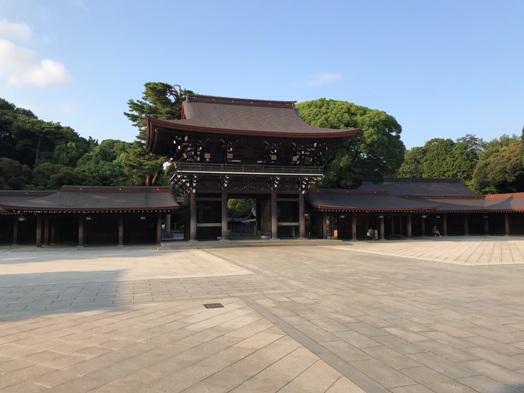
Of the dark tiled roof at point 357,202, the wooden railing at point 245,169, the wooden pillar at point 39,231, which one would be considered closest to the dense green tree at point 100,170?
the wooden pillar at point 39,231

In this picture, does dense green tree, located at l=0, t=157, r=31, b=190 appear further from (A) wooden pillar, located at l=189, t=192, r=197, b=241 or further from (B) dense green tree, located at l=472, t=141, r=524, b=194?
(B) dense green tree, located at l=472, t=141, r=524, b=194

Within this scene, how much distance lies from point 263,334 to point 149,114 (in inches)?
1481

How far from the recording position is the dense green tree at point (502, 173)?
44.5m

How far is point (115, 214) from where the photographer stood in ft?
86.1

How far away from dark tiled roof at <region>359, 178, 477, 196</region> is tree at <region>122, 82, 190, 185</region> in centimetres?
2322

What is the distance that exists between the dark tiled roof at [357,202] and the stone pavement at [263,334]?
54.6ft

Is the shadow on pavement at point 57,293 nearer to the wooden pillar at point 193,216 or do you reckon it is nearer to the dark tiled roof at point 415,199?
the wooden pillar at point 193,216

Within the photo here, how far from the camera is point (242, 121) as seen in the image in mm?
29031

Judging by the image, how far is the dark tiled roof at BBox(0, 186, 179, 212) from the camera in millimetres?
23109

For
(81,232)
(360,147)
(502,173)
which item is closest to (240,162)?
(81,232)

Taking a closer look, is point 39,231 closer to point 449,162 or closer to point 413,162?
point 449,162

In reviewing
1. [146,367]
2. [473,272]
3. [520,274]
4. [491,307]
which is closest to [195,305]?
[146,367]

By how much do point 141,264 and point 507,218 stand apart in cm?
3427

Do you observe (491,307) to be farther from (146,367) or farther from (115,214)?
(115,214)
